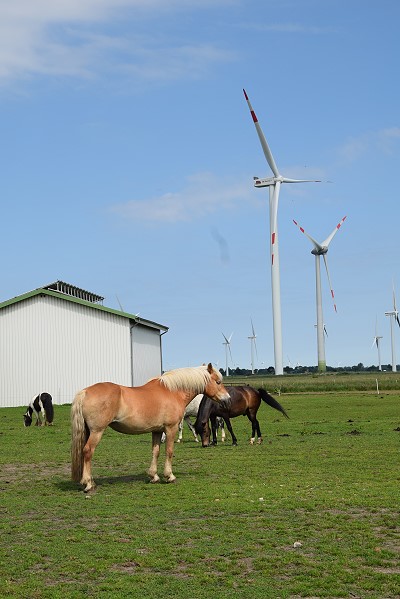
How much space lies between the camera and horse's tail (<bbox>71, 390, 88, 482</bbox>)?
13.6 meters

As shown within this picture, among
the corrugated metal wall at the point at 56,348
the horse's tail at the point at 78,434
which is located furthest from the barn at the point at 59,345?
the horse's tail at the point at 78,434

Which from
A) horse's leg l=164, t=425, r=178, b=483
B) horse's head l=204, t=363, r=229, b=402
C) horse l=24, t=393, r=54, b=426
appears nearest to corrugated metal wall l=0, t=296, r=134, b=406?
horse l=24, t=393, r=54, b=426

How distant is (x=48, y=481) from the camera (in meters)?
15.1

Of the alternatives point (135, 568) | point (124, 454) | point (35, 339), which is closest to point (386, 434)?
point (124, 454)

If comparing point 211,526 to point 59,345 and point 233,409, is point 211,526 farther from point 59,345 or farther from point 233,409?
point 59,345

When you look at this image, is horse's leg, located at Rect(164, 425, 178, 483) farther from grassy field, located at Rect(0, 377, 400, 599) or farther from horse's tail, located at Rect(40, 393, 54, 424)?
horse's tail, located at Rect(40, 393, 54, 424)

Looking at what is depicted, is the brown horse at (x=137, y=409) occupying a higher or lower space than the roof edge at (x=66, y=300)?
lower

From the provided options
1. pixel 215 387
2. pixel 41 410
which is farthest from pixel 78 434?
pixel 41 410

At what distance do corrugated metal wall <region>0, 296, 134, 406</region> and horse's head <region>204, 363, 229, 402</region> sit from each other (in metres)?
33.1

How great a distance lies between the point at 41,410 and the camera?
3309cm

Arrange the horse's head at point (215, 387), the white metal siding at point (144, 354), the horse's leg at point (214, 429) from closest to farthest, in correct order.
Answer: the horse's head at point (215, 387) < the horse's leg at point (214, 429) < the white metal siding at point (144, 354)

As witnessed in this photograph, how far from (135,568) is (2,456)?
12.6 m

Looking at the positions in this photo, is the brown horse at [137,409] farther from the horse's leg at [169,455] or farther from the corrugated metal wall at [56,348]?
the corrugated metal wall at [56,348]

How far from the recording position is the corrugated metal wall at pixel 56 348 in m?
48.4
